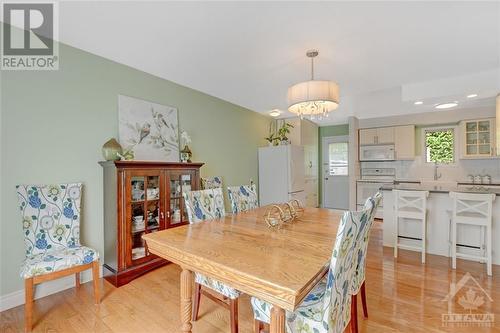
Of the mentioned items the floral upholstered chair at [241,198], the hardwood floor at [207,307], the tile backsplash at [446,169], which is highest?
the tile backsplash at [446,169]

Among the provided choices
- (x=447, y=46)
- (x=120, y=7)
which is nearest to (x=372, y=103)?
(x=447, y=46)

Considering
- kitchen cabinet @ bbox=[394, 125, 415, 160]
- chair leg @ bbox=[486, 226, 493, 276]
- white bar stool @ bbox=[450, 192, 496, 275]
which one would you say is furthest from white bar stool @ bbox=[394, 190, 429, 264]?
kitchen cabinet @ bbox=[394, 125, 415, 160]

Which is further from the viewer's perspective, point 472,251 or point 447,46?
point 472,251

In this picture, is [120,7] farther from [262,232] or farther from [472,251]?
[472,251]

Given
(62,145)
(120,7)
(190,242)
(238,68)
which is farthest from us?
(238,68)

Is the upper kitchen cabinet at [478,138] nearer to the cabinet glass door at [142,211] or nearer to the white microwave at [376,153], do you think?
the white microwave at [376,153]

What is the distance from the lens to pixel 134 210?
2508 millimetres

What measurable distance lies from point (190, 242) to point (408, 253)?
3.16m

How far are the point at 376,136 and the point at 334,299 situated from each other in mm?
5151

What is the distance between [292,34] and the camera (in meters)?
2.09

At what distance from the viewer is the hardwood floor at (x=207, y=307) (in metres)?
1.72

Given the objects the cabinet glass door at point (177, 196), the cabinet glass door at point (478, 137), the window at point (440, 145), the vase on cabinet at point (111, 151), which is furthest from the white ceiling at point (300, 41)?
the window at point (440, 145)

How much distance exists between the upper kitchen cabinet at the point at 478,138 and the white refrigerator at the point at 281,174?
316cm

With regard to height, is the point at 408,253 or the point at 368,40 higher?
the point at 368,40
